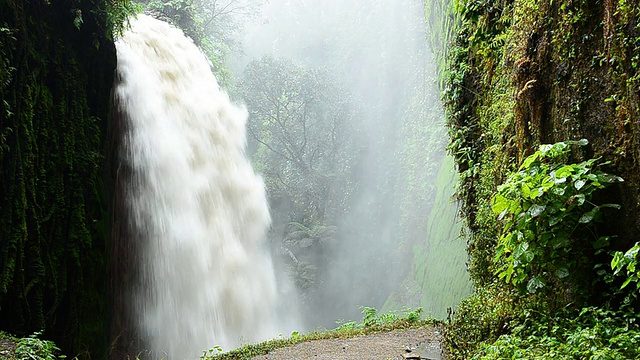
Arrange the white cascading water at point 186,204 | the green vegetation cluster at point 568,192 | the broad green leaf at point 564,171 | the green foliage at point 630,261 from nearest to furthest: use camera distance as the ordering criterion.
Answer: the green foliage at point 630,261 < the green vegetation cluster at point 568,192 < the broad green leaf at point 564,171 < the white cascading water at point 186,204

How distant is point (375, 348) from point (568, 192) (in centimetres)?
357

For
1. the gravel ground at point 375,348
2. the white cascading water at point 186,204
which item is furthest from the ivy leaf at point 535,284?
the white cascading water at point 186,204

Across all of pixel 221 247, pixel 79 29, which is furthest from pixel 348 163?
pixel 79 29

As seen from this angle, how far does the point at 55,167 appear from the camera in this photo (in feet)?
19.9

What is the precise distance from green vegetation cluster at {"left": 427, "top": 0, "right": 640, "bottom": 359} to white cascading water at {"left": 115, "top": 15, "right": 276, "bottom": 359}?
5.69m

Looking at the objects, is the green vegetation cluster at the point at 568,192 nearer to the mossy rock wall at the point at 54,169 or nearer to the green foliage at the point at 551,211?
the green foliage at the point at 551,211

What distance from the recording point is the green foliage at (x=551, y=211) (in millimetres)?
3246

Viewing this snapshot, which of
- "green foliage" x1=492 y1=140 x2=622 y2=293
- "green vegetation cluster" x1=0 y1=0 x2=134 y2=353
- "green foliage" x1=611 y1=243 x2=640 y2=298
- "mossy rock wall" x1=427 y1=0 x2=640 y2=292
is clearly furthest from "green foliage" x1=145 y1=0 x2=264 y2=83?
"green foliage" x1=611 y1=243 x2=640 y2=298

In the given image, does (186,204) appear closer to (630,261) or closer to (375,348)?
(375,348)

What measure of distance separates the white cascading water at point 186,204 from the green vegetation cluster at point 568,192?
5.69 m

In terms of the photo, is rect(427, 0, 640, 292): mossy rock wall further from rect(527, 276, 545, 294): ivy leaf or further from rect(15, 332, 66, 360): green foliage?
rect(15, 332, 66, 360): green foliage

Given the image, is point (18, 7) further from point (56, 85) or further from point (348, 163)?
point (348, 163)

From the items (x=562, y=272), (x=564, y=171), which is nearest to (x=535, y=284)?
(x=562, y=272)

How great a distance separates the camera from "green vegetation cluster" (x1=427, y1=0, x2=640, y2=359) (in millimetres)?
3096
